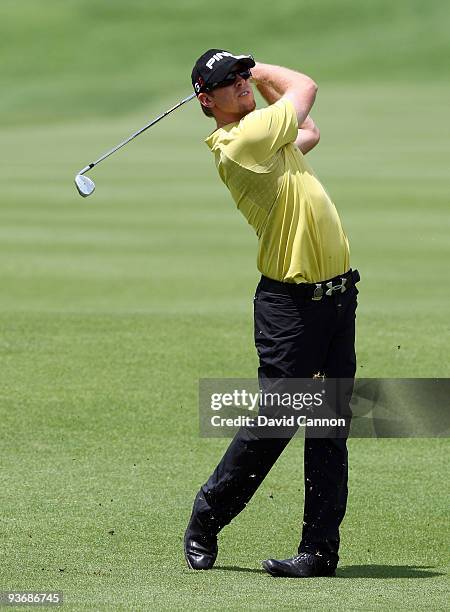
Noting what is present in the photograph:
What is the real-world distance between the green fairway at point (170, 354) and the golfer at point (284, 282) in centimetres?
23

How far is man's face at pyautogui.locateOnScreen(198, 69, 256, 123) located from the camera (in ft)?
17.3

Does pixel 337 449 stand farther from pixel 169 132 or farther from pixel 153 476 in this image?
pixel 169 132

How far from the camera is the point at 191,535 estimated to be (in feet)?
17.8

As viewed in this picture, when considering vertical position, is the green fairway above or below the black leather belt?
below

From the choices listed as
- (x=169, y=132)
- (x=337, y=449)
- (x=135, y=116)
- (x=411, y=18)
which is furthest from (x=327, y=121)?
(x=337, y=449)

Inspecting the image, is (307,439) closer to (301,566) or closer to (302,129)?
(301,566)

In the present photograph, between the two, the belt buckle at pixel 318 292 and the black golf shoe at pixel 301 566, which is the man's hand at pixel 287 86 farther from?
the black golf shoe at pixel 301 566

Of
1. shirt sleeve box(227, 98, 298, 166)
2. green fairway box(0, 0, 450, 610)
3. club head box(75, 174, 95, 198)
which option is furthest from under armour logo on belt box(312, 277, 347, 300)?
club head box(75, 174, 95, 198)

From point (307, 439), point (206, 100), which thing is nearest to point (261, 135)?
point (206, 100)

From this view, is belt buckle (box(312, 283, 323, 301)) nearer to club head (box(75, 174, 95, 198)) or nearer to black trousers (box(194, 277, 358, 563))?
black trousers (box(194, 277, 358, 563))

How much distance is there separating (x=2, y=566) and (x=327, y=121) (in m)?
23.3

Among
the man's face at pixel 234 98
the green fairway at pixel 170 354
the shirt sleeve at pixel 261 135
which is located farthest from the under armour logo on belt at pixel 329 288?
the green fairway at pixel 170 354

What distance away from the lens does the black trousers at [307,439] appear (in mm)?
5297

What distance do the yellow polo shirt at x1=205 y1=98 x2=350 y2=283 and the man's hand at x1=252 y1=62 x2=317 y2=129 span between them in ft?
0.26
